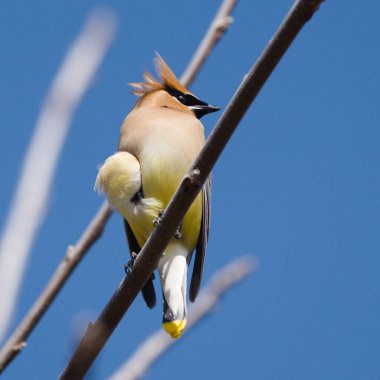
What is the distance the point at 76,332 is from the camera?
220cm

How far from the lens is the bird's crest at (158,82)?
4.63 meters

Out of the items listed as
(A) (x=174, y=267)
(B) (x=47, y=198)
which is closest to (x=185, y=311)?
(A) (x=174, y=267)

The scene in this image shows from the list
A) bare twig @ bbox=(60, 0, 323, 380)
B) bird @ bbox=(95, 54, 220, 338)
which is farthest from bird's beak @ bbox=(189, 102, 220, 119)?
bare twig @ bbox=(60, 0, 323, 380)

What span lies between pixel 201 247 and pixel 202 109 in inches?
40.9

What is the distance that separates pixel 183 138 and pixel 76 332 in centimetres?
177

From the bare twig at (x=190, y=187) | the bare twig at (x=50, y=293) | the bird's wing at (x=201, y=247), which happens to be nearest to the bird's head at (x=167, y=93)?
the bird's wing at (x=201, y=247)

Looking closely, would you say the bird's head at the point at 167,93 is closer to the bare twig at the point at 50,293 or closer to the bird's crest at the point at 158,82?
the bird's crest at the point at 158,82

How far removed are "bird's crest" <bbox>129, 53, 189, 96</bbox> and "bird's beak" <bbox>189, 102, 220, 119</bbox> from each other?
162 mm

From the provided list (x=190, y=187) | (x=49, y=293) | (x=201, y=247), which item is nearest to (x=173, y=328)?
(x=201, y=247)

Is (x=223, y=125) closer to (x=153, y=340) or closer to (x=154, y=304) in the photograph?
(x=153, y=340)

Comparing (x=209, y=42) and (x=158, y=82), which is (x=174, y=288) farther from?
(x=158, y=82)

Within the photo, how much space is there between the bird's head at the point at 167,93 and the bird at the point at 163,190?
0.35m

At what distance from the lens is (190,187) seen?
2.28m

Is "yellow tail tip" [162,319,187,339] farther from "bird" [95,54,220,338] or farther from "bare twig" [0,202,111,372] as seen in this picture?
"bare twig" [0,202,111,372]
